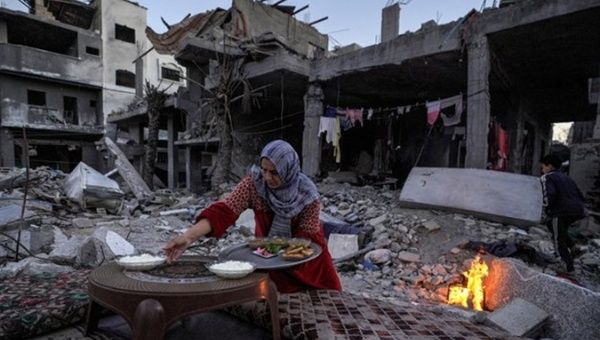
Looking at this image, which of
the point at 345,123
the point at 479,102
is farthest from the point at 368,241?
the point at 345,123

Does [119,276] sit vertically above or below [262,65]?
below

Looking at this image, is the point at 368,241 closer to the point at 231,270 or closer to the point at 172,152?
the point at 231,270

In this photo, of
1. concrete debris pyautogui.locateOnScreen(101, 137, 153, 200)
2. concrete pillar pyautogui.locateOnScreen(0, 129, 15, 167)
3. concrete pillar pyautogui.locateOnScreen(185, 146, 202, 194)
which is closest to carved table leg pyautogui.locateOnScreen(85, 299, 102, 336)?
concrete debris pyautogui.locateOnScreen(101, 137, 153, 200)

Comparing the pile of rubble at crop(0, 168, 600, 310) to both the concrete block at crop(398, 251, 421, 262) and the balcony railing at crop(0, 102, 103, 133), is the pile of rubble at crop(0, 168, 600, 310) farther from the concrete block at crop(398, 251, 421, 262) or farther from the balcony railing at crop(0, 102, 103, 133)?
the balcony railing at crop(0, 102, 103, 133)

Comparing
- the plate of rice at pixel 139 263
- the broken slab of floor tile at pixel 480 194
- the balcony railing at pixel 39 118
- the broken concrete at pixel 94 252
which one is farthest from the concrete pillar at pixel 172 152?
the plate of rice at pixel 139 263

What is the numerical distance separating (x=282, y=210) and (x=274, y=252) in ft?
1.34

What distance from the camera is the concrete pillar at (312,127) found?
32.7 feet

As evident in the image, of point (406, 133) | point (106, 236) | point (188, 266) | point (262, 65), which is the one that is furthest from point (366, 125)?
point (188, 266)

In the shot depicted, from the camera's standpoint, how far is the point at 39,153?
66.4 ft

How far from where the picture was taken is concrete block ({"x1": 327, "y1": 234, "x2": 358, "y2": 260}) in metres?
6.15

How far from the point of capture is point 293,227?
8.51 ft

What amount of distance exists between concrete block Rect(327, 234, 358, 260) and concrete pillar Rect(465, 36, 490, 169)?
119 inches

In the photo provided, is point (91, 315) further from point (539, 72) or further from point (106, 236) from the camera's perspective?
point (539, 72)

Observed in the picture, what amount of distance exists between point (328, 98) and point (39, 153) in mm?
19052
